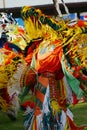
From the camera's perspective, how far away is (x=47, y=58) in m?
4.22

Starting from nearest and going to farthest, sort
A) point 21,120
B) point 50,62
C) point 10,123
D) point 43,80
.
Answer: point 50,62
point 43,80
point 10,123
point 21,120

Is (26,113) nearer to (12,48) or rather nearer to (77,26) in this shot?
(12,48)

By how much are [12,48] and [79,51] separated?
2.69 ft

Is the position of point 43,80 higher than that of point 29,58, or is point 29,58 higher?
point 29,58

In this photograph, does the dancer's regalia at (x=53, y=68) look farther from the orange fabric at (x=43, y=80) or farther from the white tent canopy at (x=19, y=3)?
the white tent canopy at (x=19, y=3)

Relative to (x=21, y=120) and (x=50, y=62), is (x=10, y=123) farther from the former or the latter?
(x=50, y=62)

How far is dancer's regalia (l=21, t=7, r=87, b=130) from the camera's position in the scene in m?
4.18

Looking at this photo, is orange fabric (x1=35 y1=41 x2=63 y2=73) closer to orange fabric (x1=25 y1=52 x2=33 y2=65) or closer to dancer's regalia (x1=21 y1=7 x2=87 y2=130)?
dancer's regalia (x1=21 y1=7 x2=87 y2=130)

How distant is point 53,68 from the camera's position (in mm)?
4254

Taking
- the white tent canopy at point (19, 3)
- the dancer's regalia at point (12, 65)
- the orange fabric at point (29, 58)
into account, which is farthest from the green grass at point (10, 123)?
the white tent canopy at point (19, 3)

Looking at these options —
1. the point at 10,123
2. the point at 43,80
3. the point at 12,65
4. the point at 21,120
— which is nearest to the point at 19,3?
the point at 21,120

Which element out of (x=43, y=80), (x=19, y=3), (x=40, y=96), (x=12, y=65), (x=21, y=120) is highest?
(x=19, y=3)

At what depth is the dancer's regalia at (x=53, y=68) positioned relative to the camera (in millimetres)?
4180

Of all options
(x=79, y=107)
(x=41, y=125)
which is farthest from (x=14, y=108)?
(x=41, y=125)
